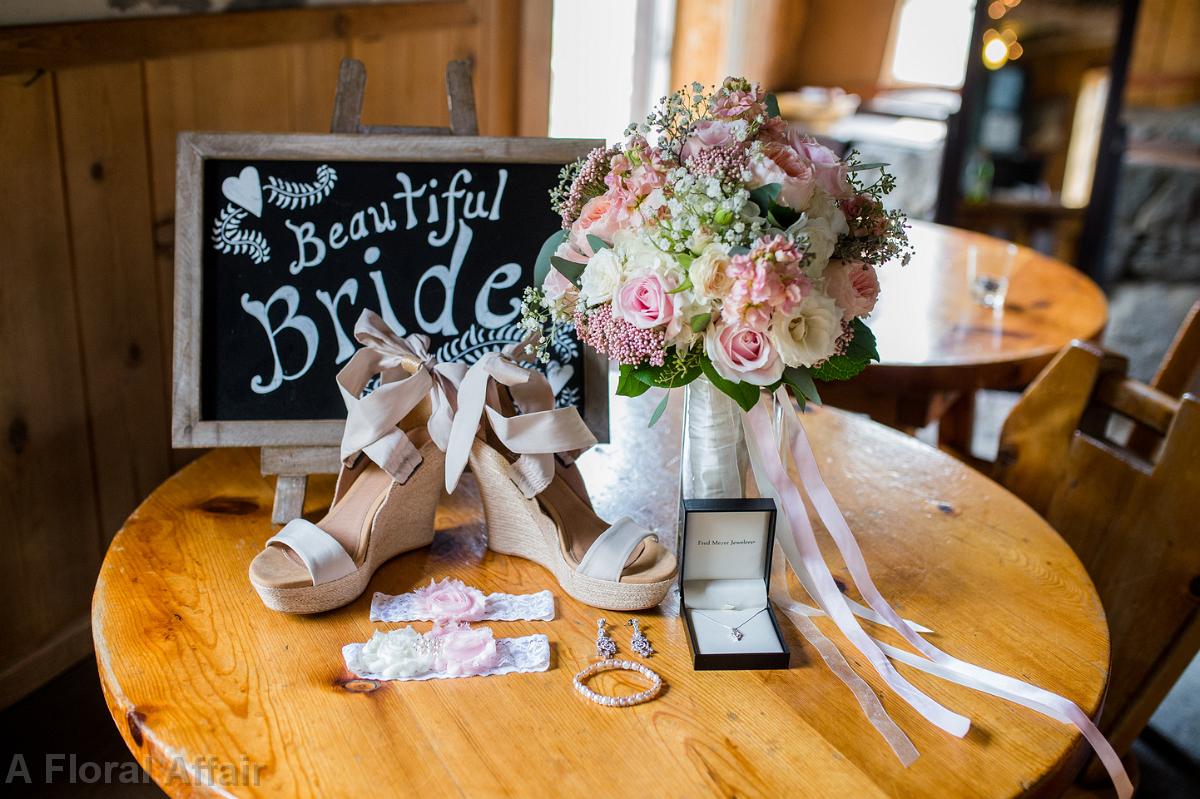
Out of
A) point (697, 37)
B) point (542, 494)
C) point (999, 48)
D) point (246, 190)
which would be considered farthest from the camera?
point (999, 48)

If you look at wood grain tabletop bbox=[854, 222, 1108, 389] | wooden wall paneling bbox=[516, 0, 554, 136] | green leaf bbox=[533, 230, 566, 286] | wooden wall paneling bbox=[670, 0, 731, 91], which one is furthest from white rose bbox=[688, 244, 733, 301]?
wooden wall paneling bbox=[670, 0, 731, 91]

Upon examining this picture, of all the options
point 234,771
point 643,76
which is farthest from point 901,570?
point 643,76

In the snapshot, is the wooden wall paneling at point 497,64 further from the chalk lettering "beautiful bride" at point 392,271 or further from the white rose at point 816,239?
the white rose at point 816,239

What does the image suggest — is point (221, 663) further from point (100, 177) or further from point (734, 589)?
point (100, 177)

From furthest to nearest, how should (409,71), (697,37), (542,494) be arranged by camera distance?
(697,37) < (409,71) < (542,494)

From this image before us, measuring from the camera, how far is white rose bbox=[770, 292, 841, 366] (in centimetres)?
88

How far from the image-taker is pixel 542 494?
1104mm

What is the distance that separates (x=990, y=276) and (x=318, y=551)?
78.8 inches

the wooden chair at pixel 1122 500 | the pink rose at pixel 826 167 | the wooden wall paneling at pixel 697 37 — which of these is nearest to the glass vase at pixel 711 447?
the pink rose at pixel 826 167

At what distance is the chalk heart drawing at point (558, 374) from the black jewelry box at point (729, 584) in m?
0.36

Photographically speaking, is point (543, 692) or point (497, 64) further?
point (497, 64)

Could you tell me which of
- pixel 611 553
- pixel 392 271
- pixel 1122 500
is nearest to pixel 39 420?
pixel 392 271

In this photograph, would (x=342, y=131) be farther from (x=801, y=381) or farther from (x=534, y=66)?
(x=534, y=66)

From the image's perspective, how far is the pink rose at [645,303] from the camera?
0.89m
